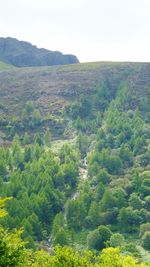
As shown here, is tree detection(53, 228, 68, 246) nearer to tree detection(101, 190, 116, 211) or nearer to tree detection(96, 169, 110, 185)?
tree detection(101, 190, 116, 211)

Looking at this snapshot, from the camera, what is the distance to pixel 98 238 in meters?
90.0

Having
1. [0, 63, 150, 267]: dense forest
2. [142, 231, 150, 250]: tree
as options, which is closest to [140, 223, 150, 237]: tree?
[0, 63, 150, 267]: dense forest

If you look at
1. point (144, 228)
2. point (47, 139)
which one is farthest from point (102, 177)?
point (47, 139)

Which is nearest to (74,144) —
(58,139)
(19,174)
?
(58,139)

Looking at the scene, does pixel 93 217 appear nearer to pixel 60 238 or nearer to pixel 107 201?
pixel 107 201

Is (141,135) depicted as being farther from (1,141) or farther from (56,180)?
(1,141)

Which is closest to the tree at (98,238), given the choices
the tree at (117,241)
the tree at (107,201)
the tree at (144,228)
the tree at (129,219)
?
the tree at (117,241)

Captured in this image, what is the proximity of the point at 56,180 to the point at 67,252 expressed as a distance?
83.0 m

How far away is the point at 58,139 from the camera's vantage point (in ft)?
595

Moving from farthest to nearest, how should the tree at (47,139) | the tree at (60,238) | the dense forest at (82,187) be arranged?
the tree at (47,139) < the dense forest at (82,187) < the tree at (60,238)

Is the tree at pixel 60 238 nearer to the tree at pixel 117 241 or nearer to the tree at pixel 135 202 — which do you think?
the tree at pixel 117 241

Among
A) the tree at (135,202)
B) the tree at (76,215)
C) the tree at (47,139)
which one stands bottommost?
the tree at (76,215)

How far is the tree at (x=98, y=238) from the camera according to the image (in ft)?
292

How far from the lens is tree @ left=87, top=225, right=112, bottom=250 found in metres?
89.1
